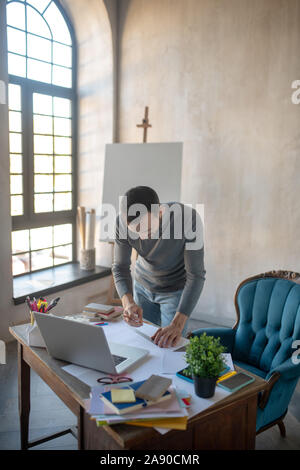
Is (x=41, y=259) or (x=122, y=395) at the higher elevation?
(x=122, y=395)

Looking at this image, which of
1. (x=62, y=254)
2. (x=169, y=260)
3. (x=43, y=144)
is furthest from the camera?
(x=62, y=254)

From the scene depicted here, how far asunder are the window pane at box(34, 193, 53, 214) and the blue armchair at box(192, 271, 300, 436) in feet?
8.31

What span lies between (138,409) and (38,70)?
3.83 metres

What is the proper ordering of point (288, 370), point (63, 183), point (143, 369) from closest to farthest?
point (143, 369)
point (288, 370)
point (63, 183)

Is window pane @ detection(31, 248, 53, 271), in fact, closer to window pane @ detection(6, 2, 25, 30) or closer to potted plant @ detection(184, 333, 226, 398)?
window pane @ detection(6, 2, 25, 30)

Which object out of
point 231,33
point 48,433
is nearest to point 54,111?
point 231,33

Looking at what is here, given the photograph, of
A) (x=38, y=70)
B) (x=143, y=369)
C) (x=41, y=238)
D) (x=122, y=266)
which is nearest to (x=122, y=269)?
(x=122, y=266)

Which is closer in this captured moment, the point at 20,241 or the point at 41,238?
the point at 20,241

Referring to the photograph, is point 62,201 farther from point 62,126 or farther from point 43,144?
point 62,126

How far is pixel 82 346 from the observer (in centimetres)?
165

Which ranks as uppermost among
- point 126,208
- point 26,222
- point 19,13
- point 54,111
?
point 19,13

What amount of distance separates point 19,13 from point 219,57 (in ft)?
6.51

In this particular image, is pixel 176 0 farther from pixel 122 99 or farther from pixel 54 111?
pixel 54 111

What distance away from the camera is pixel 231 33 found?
3996 millimetres
